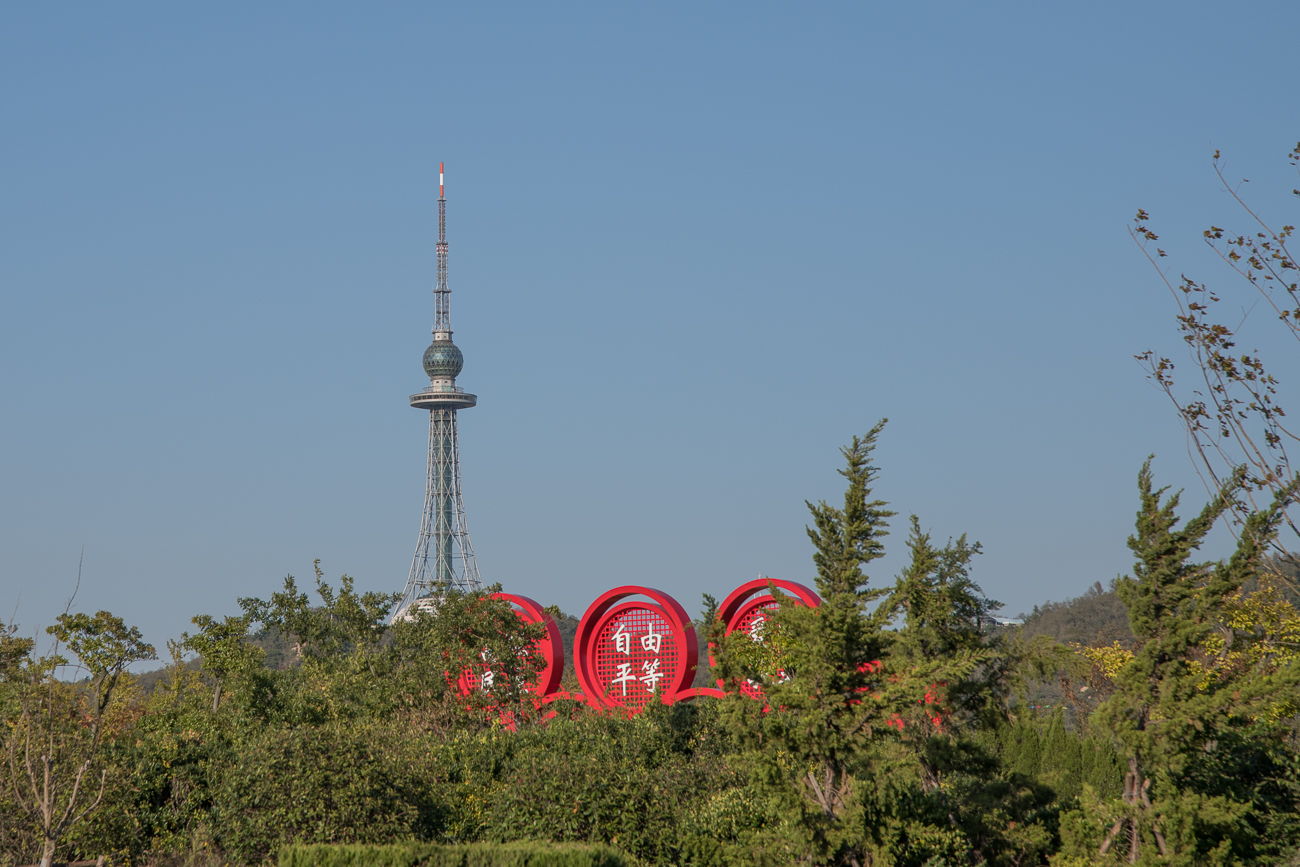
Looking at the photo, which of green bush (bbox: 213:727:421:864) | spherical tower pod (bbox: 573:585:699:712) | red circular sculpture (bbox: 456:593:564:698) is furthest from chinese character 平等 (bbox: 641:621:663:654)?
green bush (bbox: 213:727:421:864)

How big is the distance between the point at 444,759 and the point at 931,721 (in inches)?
257

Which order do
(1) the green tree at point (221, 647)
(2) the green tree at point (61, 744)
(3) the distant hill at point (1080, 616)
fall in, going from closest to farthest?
(2) the green tree at point (61, 744) < (1) the green tree at point (221, 647) < (3) the distant hill at point (1080, 616)

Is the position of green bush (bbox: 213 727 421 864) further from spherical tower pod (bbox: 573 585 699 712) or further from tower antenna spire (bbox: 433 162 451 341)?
tower antenna spire (bbox: 433 162 451 341)

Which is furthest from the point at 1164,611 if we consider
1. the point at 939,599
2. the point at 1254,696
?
the point at 939,599

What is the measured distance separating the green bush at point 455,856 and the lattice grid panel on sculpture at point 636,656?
9.42 m

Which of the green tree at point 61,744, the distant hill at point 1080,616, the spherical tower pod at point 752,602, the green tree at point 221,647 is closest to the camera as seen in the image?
the green tree at point 61,744

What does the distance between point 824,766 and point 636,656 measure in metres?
9.96

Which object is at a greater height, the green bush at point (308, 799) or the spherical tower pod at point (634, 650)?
the spherical tower pod at point (634, 650)

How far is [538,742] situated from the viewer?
644 inches

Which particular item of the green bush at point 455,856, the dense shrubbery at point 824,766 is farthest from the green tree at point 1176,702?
the green bush at point 455,856

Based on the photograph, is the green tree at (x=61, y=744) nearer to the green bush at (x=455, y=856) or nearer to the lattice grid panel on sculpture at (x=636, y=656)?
the green bush at (x=455, y=856)

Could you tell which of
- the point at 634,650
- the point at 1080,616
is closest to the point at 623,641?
the point at 634,650

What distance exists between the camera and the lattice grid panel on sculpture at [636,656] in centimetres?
2211

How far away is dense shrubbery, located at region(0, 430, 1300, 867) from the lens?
40.4 ft
